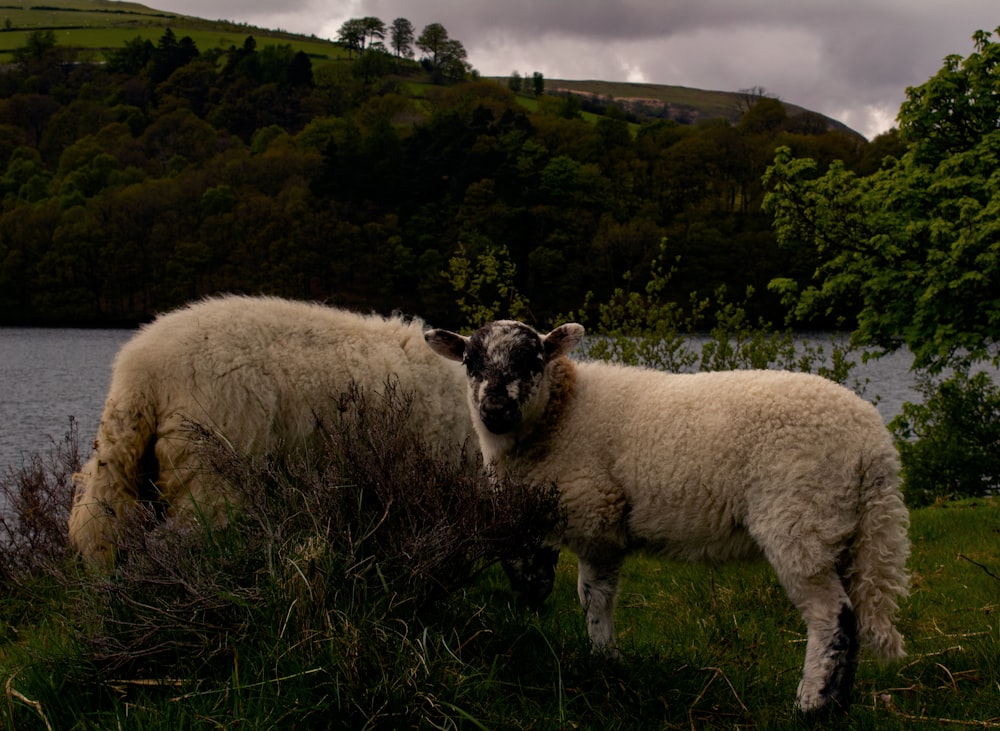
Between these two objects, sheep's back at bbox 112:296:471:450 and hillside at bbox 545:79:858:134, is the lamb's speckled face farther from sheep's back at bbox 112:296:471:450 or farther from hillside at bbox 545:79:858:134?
hillside at bbox 545:79:858:134

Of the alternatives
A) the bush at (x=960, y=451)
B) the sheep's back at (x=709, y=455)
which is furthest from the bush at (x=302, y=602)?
the bush at (x=960, y=451)

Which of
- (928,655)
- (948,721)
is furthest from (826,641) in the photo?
(928,655)

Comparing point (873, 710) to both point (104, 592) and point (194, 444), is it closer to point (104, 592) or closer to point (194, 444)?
point (104, 592)

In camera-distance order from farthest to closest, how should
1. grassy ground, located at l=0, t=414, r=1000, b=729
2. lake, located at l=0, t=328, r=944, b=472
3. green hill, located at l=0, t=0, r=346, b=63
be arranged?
1. green hill, located at l=0, t=0, r=346, b=63
2. lake, located at l=0, t=328, r=944, b=472
3. grassy ground, located at l=0, t=414, r=1000, b=729

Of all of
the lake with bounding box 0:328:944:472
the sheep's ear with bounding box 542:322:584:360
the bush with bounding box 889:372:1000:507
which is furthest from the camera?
the lake with bounding box 0:328:944:472

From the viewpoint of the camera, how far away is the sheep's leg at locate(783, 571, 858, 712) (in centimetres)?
392

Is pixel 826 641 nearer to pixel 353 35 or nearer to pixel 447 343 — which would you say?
pixel 447 343

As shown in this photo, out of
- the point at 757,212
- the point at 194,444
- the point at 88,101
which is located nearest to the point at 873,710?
the point at 194,444

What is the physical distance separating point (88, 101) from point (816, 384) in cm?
12158

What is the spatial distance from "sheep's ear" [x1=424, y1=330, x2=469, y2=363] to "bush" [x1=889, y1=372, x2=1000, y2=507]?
1048 cm

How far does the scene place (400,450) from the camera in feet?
14.1

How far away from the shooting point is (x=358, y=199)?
227 ft

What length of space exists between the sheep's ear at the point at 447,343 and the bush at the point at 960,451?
10479 millimetres

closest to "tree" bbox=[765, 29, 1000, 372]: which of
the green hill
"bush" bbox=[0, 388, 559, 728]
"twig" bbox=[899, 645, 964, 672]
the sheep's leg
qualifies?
"twig" bbox=[899, 645, 964, 672]
